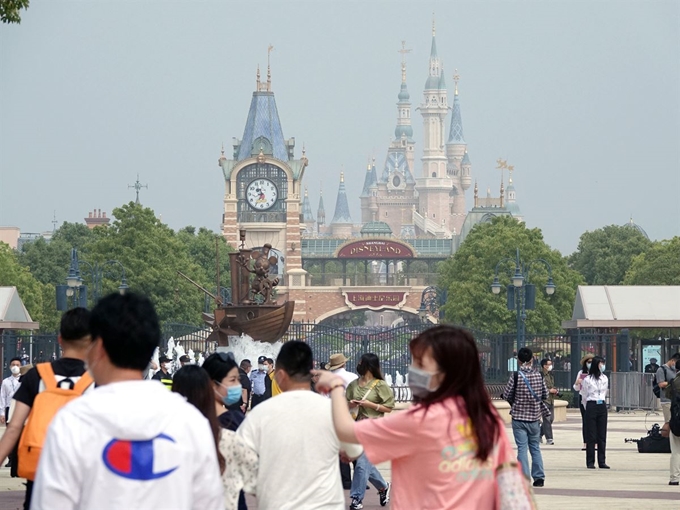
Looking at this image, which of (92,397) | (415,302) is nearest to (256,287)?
(92,397)

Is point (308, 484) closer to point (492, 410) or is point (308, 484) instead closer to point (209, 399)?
point (209, 399)

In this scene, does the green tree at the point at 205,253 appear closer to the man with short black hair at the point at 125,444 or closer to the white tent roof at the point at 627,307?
the white tent roof at the point at 627,307

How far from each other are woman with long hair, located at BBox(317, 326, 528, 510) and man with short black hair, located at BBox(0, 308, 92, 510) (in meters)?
2.32

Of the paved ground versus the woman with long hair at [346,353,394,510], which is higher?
the woman with long hair at [346,353,394,510]

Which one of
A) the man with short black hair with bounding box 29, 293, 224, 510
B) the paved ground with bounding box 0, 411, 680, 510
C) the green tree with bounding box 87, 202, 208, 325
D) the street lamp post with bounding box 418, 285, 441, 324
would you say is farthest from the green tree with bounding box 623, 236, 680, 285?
the man with short black hair with bounding box 29, 293, 224, 510

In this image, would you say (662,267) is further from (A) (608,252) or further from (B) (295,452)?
(B) (295,452)

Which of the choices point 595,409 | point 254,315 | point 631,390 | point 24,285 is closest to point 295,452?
point 595,409

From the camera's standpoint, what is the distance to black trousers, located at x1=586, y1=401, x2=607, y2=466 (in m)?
18.4

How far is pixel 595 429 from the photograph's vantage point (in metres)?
18.7

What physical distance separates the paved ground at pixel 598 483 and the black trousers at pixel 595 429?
20cm

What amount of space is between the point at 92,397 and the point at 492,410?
1.70 meters

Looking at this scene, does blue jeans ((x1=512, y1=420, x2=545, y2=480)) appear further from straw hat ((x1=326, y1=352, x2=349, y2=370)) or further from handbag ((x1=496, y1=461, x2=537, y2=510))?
handbag ((x1=496, y1=461, x2=537, y2=510))

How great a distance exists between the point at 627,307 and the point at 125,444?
33194 mm

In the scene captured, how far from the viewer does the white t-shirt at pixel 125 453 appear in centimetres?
473
